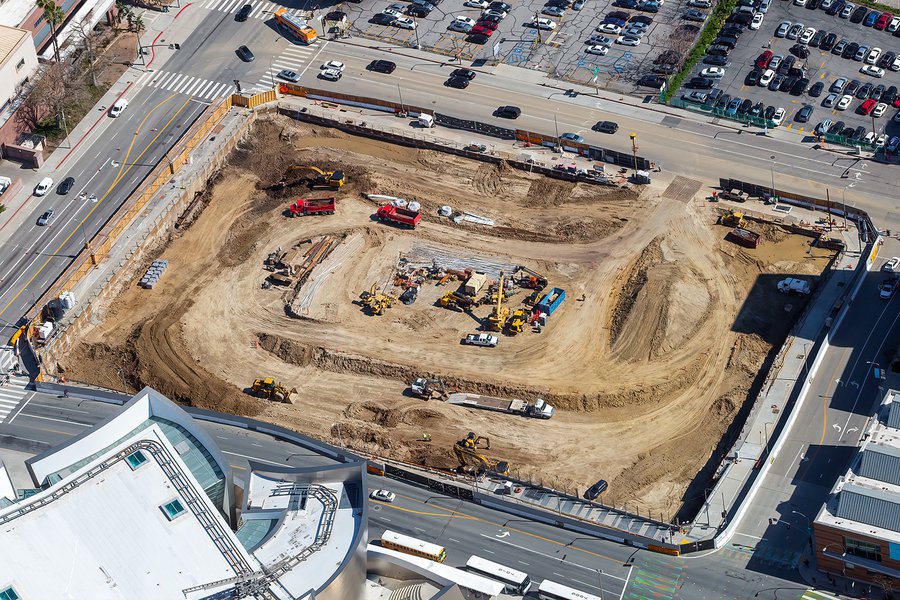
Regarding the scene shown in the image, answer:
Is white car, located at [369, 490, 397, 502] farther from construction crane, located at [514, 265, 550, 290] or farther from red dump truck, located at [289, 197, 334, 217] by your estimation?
red dump truck, located at [289, 197, 334, 217]

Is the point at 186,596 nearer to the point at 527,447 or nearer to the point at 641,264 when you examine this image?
the point at 527,447

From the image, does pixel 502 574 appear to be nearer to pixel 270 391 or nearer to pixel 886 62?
pixel 270 391

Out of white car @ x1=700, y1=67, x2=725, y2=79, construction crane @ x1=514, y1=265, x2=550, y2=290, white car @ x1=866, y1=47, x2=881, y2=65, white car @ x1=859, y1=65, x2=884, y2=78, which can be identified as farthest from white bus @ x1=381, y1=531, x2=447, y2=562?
white car @ x1=866, y1=47, x2=881, y2=65

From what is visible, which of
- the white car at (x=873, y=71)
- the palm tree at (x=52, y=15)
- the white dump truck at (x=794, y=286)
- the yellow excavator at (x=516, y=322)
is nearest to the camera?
the yellow excavator at (x=516, y=322)

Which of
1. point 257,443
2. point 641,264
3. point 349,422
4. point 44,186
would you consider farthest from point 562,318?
point 44,186

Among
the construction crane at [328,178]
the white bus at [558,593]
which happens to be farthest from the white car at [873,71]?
the white bus at [558,593]

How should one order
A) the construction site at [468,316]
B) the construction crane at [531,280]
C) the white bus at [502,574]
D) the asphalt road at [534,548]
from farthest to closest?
the construction crane at [531,280]
the construction site at [468,316]
the asphalt road at [534,548]
the white bus at [502,574]

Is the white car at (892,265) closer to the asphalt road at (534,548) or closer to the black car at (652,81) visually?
the black car at (652,81)
